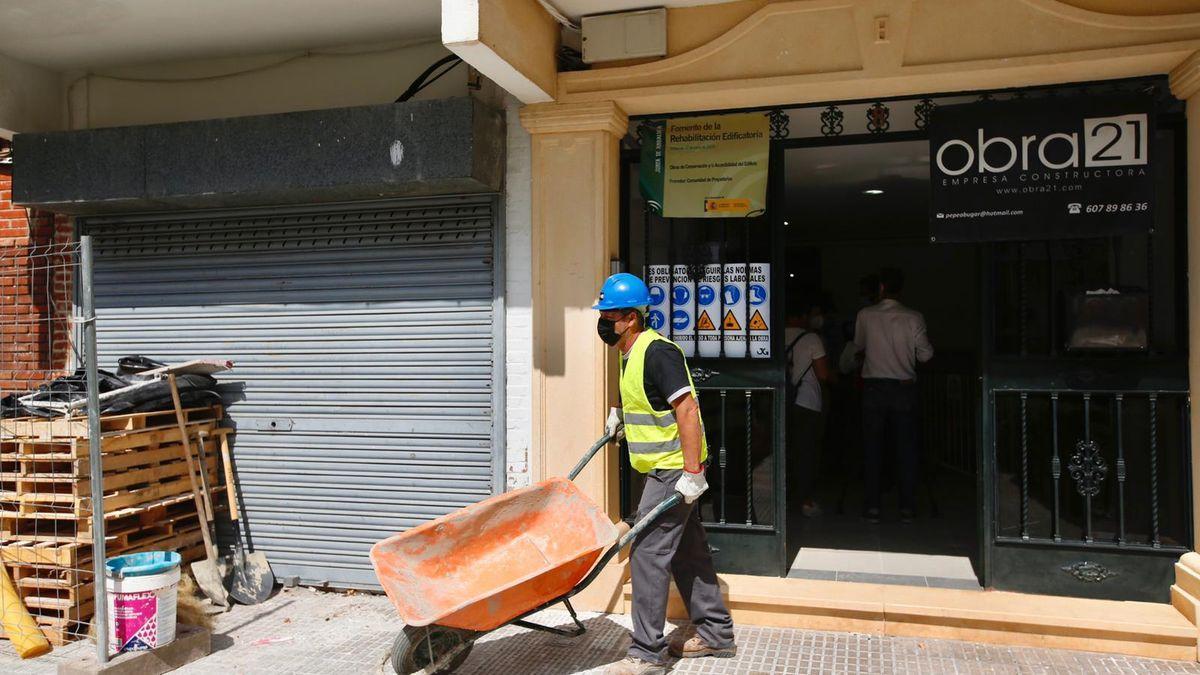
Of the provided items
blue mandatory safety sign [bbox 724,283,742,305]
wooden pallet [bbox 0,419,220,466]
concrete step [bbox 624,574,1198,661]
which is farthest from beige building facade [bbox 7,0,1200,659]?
wooden pallet [bbox 0,419,220,466]

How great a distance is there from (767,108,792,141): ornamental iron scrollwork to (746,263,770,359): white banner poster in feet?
2.77

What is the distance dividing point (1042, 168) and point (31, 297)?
24.0 feet

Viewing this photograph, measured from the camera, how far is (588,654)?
4.83 metres

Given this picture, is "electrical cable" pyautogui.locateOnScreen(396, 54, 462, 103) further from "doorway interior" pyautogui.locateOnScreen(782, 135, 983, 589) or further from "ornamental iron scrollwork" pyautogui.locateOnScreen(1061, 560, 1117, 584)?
"ornamental iron scrollwork" pyautogui.locateOnScreen(1061, 560, 1117, 584)

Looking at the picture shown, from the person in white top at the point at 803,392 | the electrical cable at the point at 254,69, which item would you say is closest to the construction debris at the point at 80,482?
the electrical cable at the point at 254,69

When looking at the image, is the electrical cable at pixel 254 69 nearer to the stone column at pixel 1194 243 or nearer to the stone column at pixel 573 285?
the stone column at pixel 573 285

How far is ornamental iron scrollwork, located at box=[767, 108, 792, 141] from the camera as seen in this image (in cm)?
562

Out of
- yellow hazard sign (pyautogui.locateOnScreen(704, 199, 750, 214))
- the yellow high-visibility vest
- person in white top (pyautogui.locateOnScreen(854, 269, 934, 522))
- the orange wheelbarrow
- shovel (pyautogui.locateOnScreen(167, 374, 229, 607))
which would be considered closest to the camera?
the orange wheelbarrow

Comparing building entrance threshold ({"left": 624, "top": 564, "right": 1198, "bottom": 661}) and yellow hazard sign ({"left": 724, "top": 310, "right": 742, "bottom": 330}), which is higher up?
yellow hazard sign ({"left": 724, "top": 310, "right": 742, "bottom": 330})

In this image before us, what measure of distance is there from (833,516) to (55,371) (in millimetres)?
6349

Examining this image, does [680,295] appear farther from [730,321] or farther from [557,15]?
[557,15]

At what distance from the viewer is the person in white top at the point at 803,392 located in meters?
6.97

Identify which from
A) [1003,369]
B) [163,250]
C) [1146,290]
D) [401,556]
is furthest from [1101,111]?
[163,250]

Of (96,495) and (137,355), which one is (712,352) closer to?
(96,495)
